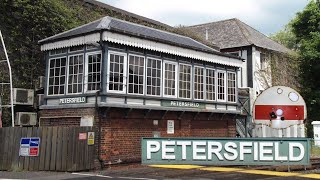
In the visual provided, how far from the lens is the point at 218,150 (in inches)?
415

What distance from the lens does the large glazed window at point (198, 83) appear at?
20.1 m

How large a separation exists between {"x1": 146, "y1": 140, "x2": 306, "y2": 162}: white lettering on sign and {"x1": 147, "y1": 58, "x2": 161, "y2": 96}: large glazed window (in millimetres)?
7339

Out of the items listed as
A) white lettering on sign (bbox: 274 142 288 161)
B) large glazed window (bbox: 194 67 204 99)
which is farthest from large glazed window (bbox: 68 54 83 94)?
white lettering on sign (bbox: 274 142 288 161)

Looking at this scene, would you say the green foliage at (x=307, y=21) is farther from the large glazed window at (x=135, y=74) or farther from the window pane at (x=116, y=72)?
the window pane at (x=116, y=72)

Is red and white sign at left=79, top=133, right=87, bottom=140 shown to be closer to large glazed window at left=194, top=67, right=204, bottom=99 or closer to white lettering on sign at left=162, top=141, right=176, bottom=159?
white lettering on sign at left=162, top=141, right=176, bottom=159

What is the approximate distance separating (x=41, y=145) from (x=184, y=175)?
588cm

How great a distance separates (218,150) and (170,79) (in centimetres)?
863

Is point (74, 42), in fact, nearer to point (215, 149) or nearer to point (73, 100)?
point (73, 100)

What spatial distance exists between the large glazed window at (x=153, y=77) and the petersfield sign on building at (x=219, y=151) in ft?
24.1

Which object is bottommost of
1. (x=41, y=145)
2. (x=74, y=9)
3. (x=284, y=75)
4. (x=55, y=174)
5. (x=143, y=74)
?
(x=55, y=174)

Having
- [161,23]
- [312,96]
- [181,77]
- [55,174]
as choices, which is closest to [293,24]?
[312,96]

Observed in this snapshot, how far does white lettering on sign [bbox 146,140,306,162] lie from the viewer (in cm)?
1045

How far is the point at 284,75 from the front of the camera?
34.6 m

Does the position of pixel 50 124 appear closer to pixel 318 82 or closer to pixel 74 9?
pixel 74 9
